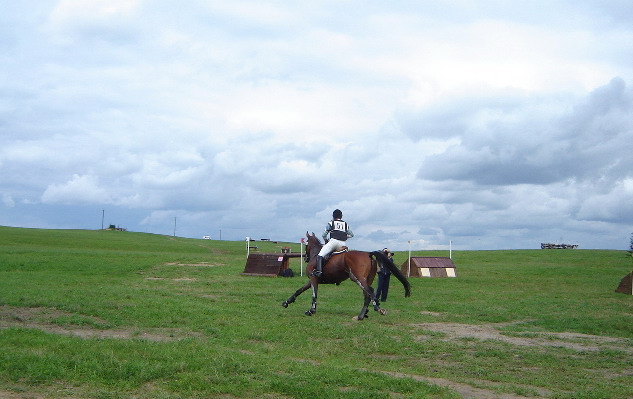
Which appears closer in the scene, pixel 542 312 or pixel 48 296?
pixel 48 296

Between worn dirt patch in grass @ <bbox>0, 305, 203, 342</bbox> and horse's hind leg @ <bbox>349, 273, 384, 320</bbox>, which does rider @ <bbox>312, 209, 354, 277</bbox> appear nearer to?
horse's hind leg @ <bbox>349, 273, 384, 320</bbox>

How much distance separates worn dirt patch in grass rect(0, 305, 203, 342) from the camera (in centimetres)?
1400

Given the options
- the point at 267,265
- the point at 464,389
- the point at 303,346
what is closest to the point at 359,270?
the point at 303,346

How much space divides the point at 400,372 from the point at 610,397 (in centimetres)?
339

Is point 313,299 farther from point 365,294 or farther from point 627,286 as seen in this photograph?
point 627,286

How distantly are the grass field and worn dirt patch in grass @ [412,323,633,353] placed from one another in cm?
4

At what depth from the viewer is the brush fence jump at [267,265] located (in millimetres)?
38531

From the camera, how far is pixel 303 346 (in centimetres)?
1323

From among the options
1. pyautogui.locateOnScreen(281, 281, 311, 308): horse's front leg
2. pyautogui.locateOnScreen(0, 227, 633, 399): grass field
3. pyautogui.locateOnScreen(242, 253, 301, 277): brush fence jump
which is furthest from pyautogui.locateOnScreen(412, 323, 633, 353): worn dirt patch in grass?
pyautogui.locateOnScreen(242, 253, 301, 277): brush fence jump

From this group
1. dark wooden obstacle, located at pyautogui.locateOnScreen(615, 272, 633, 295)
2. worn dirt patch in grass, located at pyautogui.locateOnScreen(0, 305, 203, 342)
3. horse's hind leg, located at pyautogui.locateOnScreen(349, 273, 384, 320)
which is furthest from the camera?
dark wooden obstacle, located at pyautogui.locateOnScreen(615, 272, 633, 295)

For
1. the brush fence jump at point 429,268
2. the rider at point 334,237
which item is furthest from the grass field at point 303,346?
the brush fence jump at point 429,268

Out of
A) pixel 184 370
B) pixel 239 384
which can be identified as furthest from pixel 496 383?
pixel 184 370

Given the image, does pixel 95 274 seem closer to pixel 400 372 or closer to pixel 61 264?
pixel 61 264

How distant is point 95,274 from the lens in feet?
122
